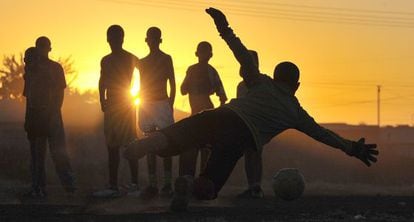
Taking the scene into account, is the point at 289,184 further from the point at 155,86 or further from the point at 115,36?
the point at 115,36

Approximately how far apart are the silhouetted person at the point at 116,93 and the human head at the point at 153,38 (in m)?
0.30

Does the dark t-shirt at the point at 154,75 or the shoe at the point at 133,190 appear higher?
the dark t-shirt at the point at 154,75

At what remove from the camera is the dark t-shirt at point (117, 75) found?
39.5 ft

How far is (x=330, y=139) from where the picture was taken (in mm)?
8758

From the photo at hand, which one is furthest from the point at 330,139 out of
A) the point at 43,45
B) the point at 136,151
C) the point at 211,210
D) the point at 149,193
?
the point at 43,45

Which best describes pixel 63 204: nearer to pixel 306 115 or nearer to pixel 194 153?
pixel 194 153

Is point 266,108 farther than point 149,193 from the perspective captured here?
No

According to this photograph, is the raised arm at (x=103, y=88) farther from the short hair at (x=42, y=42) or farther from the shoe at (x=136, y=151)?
the shoe at (x=136, y=151)

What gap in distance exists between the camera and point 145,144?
26.7 ft

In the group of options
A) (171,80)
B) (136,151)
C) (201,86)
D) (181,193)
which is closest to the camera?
(136,151)

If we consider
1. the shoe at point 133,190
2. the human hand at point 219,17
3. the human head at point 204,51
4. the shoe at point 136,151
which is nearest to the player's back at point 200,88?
the human head at point 204,51

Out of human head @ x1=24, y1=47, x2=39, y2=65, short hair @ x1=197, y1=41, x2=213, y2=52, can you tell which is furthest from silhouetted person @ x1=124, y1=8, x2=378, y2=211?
human head @ x1=24, y1=47, x2=39, y2=65

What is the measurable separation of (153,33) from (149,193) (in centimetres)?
236

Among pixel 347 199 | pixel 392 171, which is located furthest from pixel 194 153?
pixel 392 171
